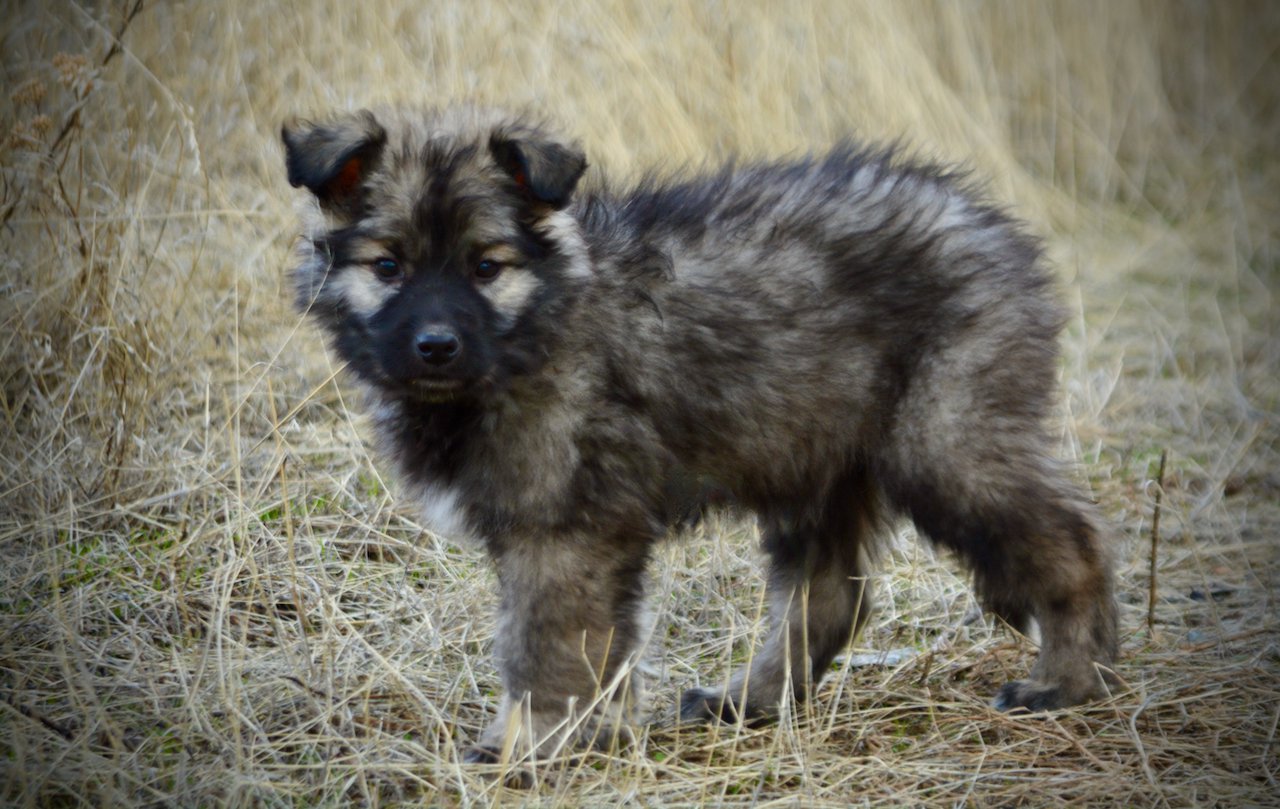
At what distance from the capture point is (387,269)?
10.6 ft

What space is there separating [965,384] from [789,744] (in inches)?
41.2

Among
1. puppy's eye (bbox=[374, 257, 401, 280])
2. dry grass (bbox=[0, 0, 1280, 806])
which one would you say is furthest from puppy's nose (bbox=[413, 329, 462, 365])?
dry grass (bbox=[0, 0, 1280, 806])

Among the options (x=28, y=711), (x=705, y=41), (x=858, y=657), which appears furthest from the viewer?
(x=705, y=41)

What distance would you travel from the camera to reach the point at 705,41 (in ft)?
23.7

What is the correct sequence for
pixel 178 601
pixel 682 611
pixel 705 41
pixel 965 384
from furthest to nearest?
pixel 705 41, pixel 682 611, pixel 178 601, pixel 965 384

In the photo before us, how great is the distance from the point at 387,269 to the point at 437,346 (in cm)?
28

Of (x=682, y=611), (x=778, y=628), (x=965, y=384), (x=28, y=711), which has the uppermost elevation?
(x=965, y=384)

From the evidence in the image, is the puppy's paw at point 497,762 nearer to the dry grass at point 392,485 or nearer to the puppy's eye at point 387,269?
the dry grass at point 392,485

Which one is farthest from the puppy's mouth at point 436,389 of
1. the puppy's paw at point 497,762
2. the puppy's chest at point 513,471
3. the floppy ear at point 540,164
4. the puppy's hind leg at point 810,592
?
the puppy's hind leg at point 810,592

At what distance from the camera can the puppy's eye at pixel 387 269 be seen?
10.5ft

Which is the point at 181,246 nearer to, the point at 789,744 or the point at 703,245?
the point at 703,245

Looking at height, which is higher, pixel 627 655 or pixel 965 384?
pixel 965 384

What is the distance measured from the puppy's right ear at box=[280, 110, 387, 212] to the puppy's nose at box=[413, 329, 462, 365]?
0.45 meters

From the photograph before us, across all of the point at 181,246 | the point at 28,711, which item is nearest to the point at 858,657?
the point at 28,711
